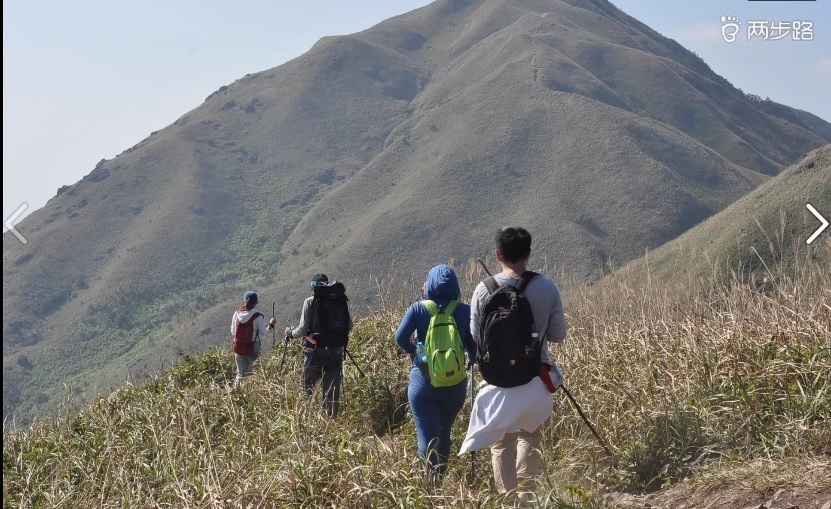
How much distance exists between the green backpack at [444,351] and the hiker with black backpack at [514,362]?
37 centimetres

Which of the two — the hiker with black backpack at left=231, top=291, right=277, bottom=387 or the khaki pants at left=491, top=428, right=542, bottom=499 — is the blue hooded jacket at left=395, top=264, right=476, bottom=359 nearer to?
the khaki pants at left=491, top=428, right=542, bottom=499

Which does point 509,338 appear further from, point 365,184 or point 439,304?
point 365,184

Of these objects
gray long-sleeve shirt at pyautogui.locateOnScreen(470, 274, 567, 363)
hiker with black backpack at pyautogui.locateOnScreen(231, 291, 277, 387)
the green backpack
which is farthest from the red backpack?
gray long-sleeve shirt at pyautogui.locateOnScreen(470, 274, 567, 363)

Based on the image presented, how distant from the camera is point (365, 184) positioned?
81.8m

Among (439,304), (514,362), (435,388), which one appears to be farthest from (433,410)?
(514,362)

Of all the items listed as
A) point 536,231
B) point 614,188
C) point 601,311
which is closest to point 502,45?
point 614,188

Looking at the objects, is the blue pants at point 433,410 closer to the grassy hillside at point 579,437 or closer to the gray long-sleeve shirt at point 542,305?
the grassy hillside at point 579,437

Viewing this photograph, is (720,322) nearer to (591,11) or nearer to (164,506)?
(164,506)

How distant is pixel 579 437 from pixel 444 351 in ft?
4.07

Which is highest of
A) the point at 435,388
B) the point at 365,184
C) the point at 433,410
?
the point at 365,184

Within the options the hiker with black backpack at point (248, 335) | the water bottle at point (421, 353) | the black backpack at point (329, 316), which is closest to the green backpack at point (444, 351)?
the water bottle at point (421, 353)

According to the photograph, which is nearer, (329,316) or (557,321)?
(557,321)

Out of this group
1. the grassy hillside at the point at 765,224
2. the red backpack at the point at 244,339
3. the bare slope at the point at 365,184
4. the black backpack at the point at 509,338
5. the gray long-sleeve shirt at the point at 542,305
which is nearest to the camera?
the black backpack at the point at 509,338

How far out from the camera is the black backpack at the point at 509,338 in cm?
404
